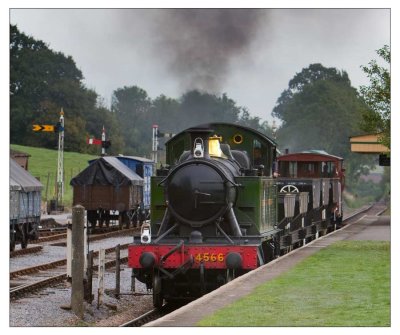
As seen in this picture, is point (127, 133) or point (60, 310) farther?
point (127, 133)

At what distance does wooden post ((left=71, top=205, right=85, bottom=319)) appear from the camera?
18.2 meters

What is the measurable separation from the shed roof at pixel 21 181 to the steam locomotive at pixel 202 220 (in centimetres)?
1230

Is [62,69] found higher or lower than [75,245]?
higher

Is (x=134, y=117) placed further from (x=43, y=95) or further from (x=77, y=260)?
(x=77, y=260)

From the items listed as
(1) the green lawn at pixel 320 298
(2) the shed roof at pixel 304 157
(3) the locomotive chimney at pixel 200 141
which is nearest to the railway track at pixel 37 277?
(3) the locomotive chimney at pixel 200 141

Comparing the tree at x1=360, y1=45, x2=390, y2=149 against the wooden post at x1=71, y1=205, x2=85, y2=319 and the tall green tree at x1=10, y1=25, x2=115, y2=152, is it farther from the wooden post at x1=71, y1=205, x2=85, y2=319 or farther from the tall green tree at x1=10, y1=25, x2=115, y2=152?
the tall green tree at x1=10, y1=25, x2=115, y2=152

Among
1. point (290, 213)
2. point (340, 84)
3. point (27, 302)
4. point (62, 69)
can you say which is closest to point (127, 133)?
point (62, 69)

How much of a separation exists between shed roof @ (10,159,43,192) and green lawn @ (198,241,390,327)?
12450mm

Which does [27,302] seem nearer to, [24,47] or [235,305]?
[235,305]

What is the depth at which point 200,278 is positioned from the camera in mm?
18906

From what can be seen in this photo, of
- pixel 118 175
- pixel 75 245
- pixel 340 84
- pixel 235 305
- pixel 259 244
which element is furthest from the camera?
pixel 340 84

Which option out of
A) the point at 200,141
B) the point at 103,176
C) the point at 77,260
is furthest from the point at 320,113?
the point at 77,260

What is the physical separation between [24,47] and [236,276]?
66.8m

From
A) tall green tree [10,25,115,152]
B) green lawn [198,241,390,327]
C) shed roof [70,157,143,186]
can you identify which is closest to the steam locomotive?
green lawn [198,241,390,327]
